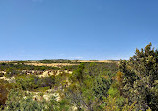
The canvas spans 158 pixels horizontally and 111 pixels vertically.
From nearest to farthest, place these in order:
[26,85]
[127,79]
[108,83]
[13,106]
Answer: [13,106] < [127,79] < [108,83] < [26,85]

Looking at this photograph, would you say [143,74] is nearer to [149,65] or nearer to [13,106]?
[149,65]

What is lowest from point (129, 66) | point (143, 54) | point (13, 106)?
point (13, 106)

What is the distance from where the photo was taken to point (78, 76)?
56.1 feet

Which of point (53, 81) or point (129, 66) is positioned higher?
point (129, 66)

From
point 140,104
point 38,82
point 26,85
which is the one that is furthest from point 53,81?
point 140,104

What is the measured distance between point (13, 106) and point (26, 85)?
14.8m

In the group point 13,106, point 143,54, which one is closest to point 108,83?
point 143,54

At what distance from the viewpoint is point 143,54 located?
909 centimetres

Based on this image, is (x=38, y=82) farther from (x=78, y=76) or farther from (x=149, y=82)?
(x=149, y=82)

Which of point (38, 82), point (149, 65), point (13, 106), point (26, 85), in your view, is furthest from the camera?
point (38, 82)

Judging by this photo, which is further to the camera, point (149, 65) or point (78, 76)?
point (78, 76)

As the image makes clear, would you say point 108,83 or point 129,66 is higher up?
point 129,66

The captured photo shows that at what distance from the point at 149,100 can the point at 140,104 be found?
2.00ft

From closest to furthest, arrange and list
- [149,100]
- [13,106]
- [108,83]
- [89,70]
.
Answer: [13,106] → [149,100] → [108,83] → [89,70]
